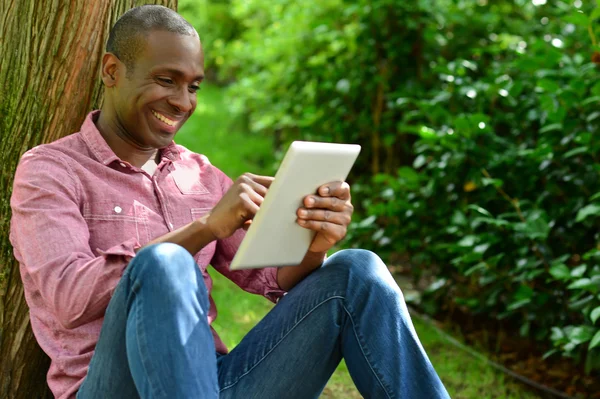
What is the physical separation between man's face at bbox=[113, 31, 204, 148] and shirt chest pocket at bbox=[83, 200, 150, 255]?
24 centimetres

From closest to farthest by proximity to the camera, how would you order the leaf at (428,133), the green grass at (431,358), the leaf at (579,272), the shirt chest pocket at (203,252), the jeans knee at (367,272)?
the jeans knee at (367,272) → the shirt chest pocket at (203,252) → the leaf at (579,272) → the green grass at (431,358) → the leaf at (428,133)

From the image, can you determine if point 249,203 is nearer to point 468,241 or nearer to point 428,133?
point 468,241

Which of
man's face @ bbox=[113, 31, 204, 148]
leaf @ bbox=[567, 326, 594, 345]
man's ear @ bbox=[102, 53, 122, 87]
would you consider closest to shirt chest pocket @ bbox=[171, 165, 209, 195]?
man's face @ bbox=[113, 31, 204, 148]

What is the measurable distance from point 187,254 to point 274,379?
49cm

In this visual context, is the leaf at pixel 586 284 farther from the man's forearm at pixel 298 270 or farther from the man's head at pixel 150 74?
the man's head at pixel 150 74

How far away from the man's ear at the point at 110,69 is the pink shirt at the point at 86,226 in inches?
4.9

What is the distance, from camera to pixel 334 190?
221 centimetres

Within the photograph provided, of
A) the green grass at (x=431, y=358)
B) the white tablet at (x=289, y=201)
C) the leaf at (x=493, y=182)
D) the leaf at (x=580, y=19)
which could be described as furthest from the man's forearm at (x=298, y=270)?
the leaf at (x=580, y=19)

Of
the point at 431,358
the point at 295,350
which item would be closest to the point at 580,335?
the point at 431,358

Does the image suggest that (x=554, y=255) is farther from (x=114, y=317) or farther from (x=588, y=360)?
(x=114, y=317)

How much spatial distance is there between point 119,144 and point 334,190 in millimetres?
688

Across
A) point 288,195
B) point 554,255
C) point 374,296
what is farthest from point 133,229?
point 554,255

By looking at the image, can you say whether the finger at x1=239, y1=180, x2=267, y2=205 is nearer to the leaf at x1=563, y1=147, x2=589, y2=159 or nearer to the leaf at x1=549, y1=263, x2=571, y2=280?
the leaf at x1=549, y1=263, x2=571, y2=280

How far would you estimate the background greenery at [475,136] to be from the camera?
12.7 feet
